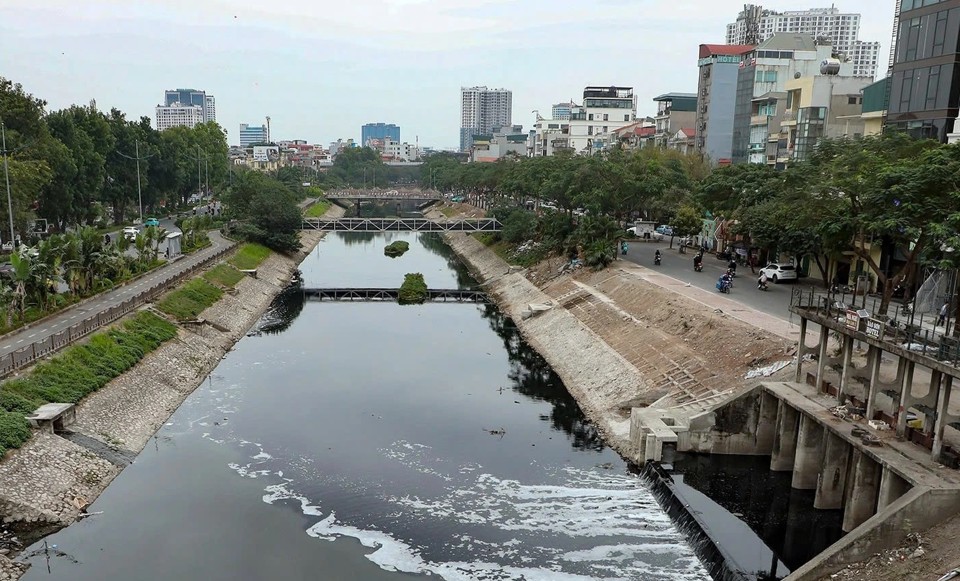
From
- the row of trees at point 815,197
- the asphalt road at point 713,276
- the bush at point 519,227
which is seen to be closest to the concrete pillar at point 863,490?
the row of trees at point 815,197

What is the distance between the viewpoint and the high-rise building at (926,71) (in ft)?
149

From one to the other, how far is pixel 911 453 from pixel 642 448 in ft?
35.5

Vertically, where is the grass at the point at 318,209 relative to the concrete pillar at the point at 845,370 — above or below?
below

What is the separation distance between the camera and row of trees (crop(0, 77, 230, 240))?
64250 mm

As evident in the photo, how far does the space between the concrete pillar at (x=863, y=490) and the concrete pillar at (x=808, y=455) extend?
327 cm

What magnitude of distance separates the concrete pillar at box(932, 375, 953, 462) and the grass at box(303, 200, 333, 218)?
124 metres

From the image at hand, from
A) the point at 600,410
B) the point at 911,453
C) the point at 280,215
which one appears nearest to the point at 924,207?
the point at 911,453

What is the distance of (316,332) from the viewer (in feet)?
198

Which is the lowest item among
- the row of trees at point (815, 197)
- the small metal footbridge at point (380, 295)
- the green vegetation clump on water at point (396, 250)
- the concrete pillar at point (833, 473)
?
the small metal footbridge at point (380, 295)

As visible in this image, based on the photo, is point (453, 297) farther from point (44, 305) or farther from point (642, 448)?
point (642, 448)

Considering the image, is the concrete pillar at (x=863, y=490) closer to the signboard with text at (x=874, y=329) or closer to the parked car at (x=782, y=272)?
the signboard with text at (x=874, y=329)

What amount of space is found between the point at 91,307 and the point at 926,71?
177ft

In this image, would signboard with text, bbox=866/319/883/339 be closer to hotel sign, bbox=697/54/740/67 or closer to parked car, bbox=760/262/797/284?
parked car, bbox=760/262/797/284

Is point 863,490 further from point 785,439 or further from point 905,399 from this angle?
point 785,439
